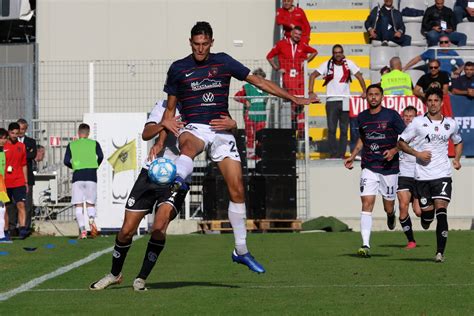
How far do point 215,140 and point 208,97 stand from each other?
0.41 m

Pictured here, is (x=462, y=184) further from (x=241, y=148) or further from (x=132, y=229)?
(x=132, y=229)

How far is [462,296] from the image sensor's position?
34.0ft

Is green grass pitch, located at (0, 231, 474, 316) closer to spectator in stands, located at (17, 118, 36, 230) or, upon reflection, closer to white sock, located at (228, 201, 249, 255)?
white sock, located at (228, 201, 249, 255)

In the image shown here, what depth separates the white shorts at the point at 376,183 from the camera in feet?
55.2

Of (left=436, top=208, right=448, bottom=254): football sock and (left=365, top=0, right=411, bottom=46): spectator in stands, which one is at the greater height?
(left=365, top=0, right=411, bottom=46): spectator in stands

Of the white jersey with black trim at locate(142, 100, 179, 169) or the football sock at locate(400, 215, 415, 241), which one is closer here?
the white jersey with black trim at locate(142, 100, 179, 169)

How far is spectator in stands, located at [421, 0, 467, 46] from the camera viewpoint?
28.4 meters

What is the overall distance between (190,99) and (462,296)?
3.11 m

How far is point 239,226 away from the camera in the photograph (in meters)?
11.9

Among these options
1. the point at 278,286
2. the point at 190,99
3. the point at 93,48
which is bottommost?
the point at 278,286

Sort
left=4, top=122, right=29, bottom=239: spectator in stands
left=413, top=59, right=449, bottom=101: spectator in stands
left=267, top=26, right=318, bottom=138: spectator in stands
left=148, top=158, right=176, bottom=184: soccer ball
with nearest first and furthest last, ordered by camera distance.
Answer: left=148, top=158, right=176, bottom=184: soccer ball, left=4, top=122, right=29, bottom=239: spectator in stands, left=413, top=59, right=449, bottom=101: spectator in stands, left=267, top=26, right=318, bottom=138: spectator in stands

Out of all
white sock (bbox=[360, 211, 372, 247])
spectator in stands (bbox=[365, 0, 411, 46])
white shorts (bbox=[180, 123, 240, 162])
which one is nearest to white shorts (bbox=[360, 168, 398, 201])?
white sock (bbox=[360, 211, 372, 247])

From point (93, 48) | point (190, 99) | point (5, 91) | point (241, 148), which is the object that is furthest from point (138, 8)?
point (190, 99)

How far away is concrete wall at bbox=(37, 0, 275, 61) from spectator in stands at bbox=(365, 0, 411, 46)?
3.33 metres
